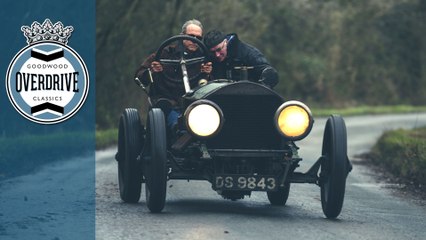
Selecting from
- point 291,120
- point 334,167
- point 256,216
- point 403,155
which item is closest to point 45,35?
point 403,155

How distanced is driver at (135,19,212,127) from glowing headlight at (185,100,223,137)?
1424mm

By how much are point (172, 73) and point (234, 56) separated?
27.5 inches

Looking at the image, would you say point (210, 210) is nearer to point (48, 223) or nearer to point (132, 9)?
point (48, 223)

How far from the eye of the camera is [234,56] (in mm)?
12586

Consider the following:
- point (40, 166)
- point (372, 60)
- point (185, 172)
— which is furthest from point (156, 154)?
point (372, 60)

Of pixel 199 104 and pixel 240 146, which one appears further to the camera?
pixel 240 146

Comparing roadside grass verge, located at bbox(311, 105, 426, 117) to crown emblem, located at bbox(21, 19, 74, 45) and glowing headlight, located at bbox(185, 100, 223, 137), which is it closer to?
crown emblem, located at bbox(21, 19, 74, 45)

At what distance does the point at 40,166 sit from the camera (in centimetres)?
1723

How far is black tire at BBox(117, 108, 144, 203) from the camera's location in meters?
12.2

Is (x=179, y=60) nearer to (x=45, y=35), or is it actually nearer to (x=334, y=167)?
(x=334, y=167)

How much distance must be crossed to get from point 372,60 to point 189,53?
4213 centimetres

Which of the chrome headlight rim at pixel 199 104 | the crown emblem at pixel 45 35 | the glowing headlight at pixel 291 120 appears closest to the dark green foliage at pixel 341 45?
the crown emblem at pixel 45 35

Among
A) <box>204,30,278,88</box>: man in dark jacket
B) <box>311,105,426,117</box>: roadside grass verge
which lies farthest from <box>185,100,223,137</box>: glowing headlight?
<box>311,105,426,117</box>: roadside grass verge

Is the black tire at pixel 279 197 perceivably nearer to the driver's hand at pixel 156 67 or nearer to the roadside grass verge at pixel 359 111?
the driver's hand at pixel 156 67
